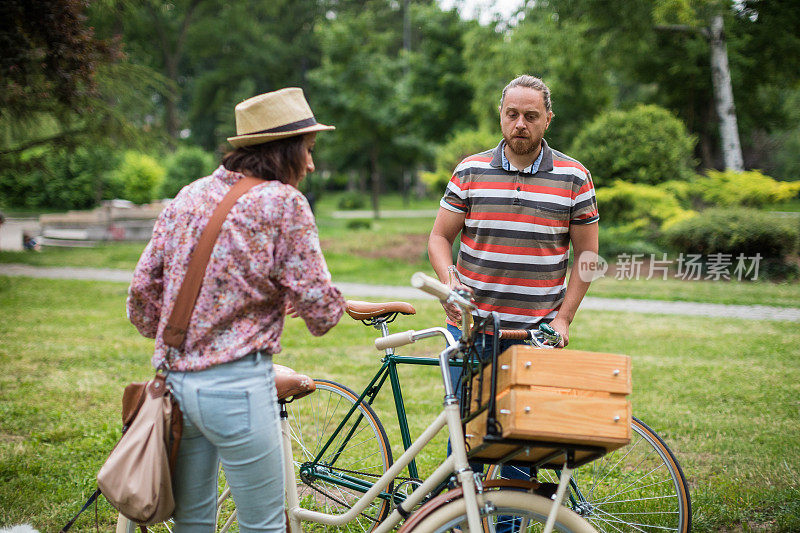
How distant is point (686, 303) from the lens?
10656mm

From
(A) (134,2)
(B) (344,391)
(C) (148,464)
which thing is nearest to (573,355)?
(C) (148,464)

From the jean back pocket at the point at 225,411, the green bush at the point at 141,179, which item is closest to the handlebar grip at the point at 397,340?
the jean back pocket at the point at 225,411

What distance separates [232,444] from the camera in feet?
7.14

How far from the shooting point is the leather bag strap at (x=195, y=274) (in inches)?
82.7

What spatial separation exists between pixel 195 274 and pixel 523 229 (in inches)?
61.8

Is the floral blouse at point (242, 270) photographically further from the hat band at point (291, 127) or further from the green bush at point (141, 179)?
the green bush at point (141, 179)

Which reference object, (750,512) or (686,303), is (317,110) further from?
(750,512)

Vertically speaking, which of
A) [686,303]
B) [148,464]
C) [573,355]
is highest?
[573,355]

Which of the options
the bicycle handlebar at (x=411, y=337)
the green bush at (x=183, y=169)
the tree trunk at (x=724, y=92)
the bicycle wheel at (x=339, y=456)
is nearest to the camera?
the bicycle handlebar at (x=411, y=337)

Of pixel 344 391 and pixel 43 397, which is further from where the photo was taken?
pixel 43 397

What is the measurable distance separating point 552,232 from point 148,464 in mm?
1907

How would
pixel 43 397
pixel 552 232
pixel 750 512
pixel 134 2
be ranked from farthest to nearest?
pixel 134 2 → pixel 43 397 → pixel 750 512 → pixel 552 232

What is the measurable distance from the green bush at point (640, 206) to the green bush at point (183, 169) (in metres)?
13.9

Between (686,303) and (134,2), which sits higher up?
(134,2)
